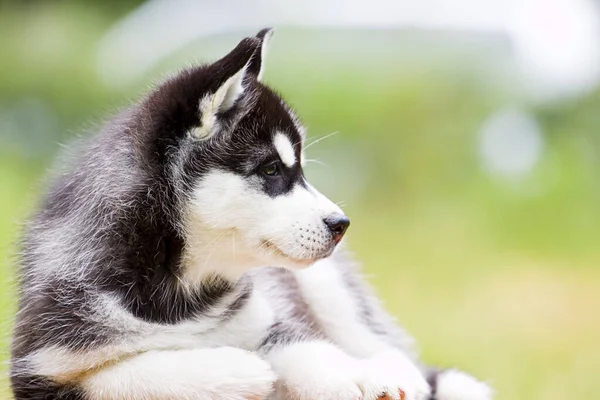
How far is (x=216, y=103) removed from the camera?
136 centimetres

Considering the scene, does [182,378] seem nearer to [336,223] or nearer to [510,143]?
[336,223]

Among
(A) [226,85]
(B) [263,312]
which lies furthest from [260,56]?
(B) [263,312]

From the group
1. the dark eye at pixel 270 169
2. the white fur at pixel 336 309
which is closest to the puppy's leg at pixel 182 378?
the dark eye at pixel 270 169

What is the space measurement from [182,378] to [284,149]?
0.46 meters

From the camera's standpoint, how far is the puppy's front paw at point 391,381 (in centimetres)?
129

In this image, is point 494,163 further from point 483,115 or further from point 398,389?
point 398,389

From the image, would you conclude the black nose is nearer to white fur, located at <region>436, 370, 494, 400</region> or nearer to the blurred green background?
white fur, located at <region>436, 370, 494, 400</region>

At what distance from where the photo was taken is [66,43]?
11.7 ft

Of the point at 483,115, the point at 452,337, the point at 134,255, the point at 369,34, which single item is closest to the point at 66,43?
the point at 369,34

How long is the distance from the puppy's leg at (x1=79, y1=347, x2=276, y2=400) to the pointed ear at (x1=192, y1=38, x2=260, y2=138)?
15.9 inches

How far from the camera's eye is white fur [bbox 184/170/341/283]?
1332 millimetres

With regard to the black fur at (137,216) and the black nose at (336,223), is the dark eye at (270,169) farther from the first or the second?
the black nose at (336,223)

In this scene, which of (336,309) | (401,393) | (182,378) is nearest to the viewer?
(182,378)

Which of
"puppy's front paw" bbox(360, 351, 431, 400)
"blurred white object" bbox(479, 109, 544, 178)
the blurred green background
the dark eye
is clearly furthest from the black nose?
"blurred white object" bbox(479, 109, 544, 178)
